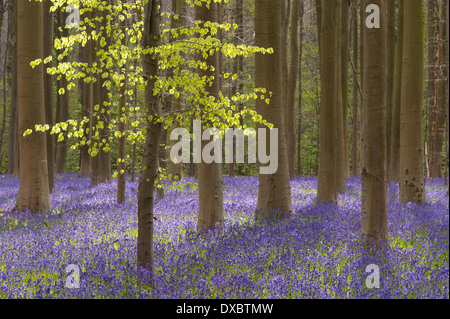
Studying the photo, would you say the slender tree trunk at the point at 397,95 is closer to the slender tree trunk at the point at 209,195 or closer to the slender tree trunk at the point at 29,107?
the slender tree trunk at the point at 209,195

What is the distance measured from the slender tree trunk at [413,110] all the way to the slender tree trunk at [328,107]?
1809 millimetres

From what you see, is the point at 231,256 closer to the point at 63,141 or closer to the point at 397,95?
the point at 397,95

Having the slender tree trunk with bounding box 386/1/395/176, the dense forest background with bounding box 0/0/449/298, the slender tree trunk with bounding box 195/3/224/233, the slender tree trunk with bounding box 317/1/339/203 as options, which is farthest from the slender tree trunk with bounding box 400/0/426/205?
the slender tree trunk with bounding box 386/1/395/176

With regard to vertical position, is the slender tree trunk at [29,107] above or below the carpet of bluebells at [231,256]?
above

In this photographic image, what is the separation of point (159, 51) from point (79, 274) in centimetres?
309

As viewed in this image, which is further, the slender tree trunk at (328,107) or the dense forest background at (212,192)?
the slender tree trunk at (328,107)

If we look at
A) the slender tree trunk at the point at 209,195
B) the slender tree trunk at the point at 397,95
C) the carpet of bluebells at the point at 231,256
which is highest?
the slender tree trunk at the point at 397,95

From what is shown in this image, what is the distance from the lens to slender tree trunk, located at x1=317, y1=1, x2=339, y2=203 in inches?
421

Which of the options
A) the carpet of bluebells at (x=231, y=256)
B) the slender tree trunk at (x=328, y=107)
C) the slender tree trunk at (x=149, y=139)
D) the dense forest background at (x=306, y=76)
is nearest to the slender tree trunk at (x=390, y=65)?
the dense forest background at (x=306, y=76)

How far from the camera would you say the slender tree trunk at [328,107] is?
10.7 meters

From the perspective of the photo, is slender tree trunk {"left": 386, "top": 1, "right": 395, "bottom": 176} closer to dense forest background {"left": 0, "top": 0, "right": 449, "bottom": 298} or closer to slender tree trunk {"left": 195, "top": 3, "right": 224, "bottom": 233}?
dense forest background {"left": 0, "top": 0, "right": 449, "bottom": 298}

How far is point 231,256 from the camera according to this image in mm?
6156
